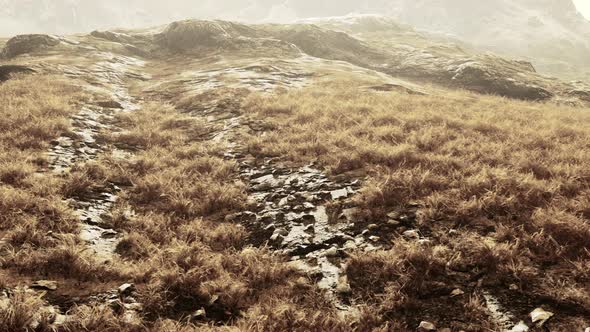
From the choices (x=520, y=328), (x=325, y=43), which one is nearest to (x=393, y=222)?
(x=520, y=328)

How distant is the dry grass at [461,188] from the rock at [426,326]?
0.23 meters

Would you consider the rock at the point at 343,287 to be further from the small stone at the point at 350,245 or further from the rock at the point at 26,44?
the rock at the point at 26,44

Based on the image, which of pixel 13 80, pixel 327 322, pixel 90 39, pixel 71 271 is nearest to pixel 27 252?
pixel 71 271

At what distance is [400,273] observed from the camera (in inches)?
234

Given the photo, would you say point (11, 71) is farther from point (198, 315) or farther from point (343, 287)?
point (343, 287)

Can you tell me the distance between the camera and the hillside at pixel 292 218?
5.28 meters

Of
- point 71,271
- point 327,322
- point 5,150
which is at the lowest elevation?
point 327,322

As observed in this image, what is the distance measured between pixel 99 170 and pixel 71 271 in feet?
15.5

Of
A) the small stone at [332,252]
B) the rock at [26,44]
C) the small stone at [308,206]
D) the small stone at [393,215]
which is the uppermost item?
the rock at [26,44]

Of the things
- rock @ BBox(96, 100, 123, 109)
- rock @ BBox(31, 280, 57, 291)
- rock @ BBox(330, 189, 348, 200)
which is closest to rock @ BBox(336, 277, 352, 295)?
rock @ BBox(330, 189, 348, 200)

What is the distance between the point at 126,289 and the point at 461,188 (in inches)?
270

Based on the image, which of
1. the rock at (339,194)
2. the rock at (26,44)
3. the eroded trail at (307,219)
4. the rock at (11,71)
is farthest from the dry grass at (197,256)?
the rock at (26,44)

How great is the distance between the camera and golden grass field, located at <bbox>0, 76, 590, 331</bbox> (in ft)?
17.6

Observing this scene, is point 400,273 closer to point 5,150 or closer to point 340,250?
point 340,250
